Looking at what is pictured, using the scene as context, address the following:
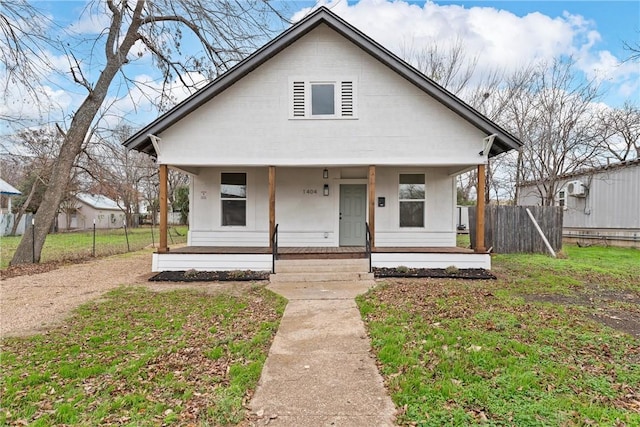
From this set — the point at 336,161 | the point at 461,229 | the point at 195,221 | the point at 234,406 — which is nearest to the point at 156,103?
the point at 195,221

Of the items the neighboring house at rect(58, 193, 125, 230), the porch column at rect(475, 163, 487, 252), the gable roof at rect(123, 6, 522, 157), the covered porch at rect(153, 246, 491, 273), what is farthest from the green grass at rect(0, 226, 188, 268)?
the porch column at rect(475, 163, 487, 252)

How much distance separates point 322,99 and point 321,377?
25.7ft

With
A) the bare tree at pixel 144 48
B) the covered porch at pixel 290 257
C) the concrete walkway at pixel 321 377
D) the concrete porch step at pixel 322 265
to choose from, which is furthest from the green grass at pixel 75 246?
the concrete walkway at pixel 321 377

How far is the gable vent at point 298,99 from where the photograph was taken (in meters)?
9.77

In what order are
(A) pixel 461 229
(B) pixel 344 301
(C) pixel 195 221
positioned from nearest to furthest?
1. (B) pixel 344 301
2. (C) pixel 195 221
3. (A) pixel 461 229

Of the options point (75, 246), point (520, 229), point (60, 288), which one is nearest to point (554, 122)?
point (520, 229)

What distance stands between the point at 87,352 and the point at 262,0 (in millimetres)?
8777

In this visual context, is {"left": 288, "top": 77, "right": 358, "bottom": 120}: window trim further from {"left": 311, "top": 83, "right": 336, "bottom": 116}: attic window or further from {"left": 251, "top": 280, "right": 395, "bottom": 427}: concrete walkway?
{"left": 251, "top": 280, "right": 395, "bottom": 427}: concrete walkway

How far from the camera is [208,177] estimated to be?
11.5 metres

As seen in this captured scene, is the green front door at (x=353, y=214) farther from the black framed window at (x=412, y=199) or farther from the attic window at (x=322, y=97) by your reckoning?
the attic window at (x=322, y=97)

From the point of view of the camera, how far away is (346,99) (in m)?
9.80

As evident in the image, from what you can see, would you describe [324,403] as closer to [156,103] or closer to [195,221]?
[195,221]

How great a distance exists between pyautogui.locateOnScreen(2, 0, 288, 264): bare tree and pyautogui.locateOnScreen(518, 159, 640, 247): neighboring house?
632 inches

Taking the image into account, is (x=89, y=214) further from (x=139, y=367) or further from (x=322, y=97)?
(x=139, y=367)
